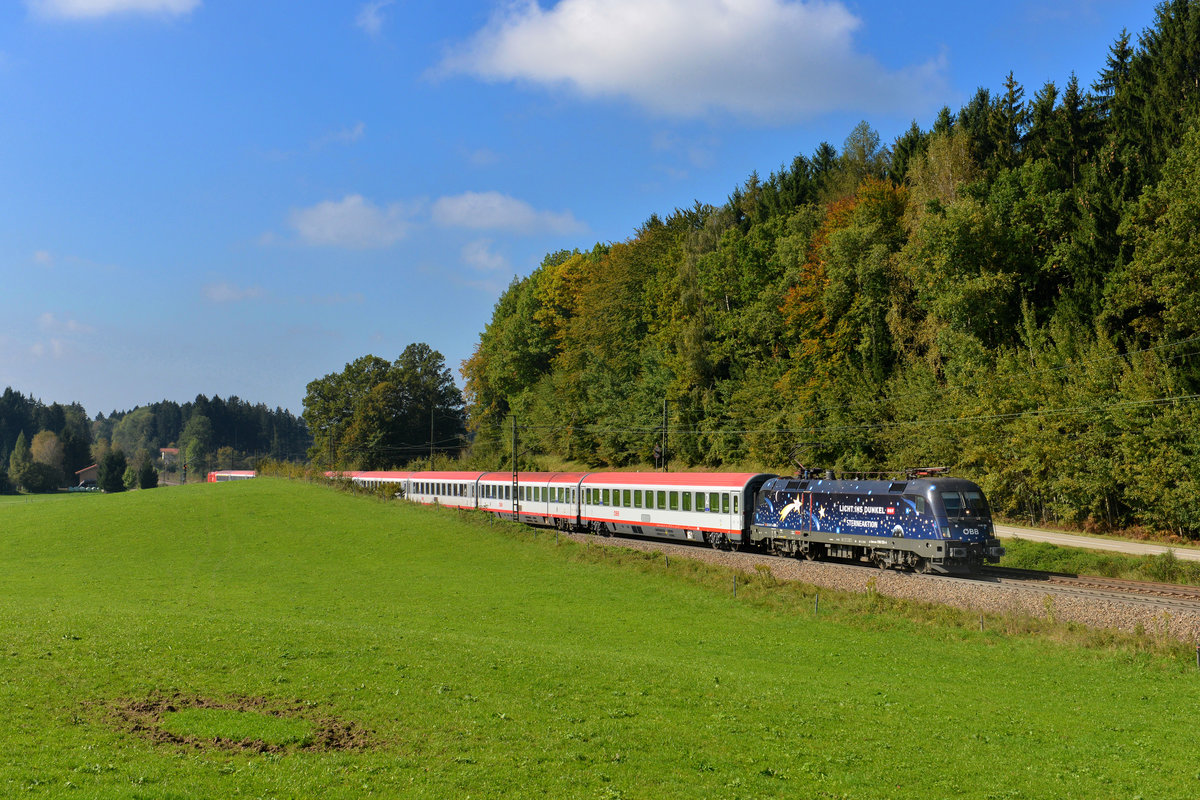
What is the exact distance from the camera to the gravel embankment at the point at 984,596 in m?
24.8

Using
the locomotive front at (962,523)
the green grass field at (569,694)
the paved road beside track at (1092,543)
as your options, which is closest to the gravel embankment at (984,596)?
the locomotive front at (962,523)

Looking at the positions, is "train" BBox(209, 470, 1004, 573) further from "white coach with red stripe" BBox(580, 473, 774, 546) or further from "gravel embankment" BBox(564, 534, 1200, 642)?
"gravel embankment" BBox(564, 534, 1200, 642)

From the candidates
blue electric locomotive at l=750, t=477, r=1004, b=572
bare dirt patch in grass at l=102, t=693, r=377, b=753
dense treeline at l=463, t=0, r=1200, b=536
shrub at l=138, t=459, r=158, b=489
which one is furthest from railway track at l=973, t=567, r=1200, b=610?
shrub at l=138, t=459, r=158, b=489

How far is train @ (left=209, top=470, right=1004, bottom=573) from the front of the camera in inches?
1292

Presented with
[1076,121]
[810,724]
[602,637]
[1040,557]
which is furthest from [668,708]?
[1076,121]

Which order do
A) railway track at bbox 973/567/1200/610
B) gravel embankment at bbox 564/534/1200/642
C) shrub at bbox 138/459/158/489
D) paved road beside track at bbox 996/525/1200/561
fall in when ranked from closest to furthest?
gravel embankment at bbox 564/534/1200/642 < railway track at bbox 973/567/1200/610 < paved road beside track at bbox 996/525/1200/561 < shrub at bbox 138/459/158/489

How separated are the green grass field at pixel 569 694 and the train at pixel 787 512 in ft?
18.4

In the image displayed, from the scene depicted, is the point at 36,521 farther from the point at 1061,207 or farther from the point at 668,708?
the point at 1061,207

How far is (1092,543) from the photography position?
4203 cm

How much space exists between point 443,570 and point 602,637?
16715mm

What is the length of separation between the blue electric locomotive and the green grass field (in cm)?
530

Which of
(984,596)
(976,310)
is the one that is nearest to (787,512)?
(984,596)

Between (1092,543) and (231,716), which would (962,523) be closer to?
(1092,543)

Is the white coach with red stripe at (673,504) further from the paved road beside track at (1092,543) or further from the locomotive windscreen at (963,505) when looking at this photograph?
the paved road beside track at (1092,543)
